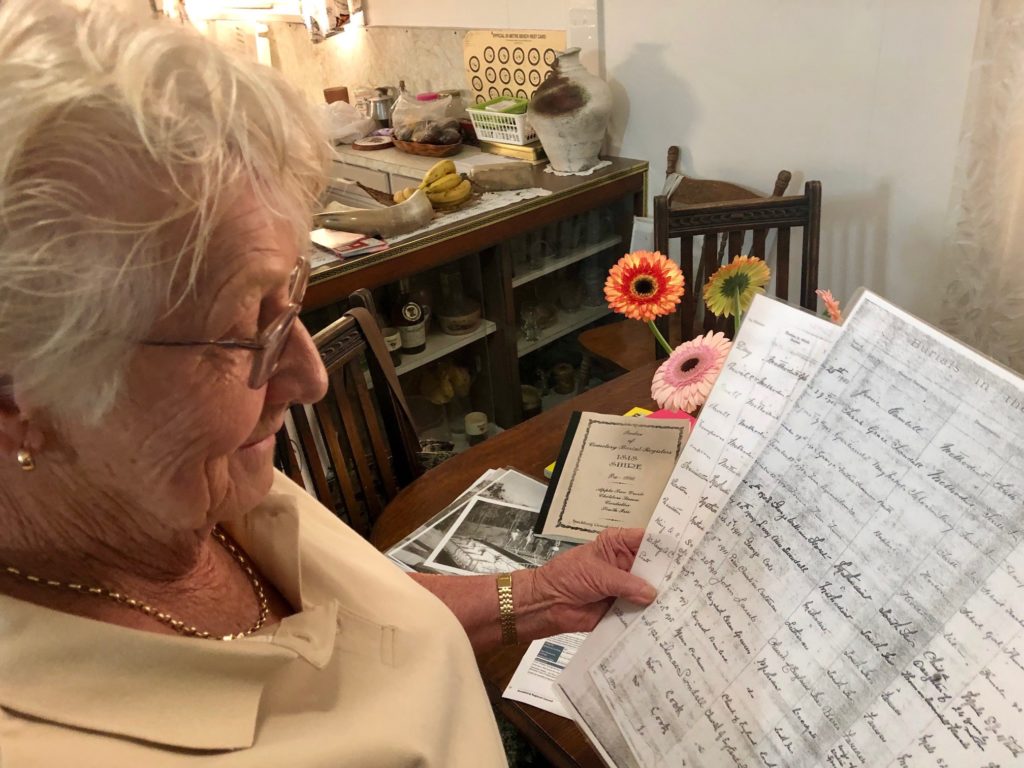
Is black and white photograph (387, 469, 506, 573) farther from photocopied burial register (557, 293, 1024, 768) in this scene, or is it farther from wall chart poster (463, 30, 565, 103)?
wall chart poster (463, 30, 565, 103)

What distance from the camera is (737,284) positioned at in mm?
1059

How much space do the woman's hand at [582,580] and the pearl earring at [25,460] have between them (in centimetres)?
55

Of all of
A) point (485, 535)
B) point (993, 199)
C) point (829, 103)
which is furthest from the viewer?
point (829, 103)

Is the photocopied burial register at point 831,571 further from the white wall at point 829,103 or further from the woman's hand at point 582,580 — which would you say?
the white wall at point 829,103

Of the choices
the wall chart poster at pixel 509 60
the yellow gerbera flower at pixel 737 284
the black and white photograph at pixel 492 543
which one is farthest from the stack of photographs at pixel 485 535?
the wall chart poster at pixel 509 60

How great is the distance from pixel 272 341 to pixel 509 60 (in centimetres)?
230

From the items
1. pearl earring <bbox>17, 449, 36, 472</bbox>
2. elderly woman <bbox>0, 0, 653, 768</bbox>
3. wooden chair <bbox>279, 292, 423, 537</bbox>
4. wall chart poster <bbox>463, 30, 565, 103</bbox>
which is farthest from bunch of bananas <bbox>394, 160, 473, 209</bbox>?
pearl earring <bbox>17, 449, 36, 472</bbox>

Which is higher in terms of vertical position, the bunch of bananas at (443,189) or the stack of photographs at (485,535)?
the bunch of bananas at (443,189)

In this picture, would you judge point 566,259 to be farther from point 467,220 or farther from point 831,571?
point 831,571

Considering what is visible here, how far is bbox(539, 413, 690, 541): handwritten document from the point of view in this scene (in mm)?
1059

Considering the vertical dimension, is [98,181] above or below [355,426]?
above

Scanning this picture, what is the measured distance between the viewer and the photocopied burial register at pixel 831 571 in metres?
0.50

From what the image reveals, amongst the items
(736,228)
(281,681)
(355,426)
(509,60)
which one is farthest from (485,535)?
(509,60)

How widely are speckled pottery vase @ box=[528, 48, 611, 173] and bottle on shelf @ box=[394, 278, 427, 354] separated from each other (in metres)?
0.67
